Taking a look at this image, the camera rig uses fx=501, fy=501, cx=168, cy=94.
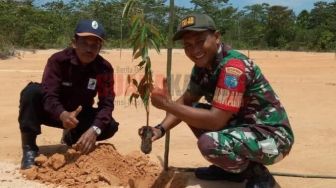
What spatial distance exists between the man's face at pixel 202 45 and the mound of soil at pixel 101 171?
2.71 ft

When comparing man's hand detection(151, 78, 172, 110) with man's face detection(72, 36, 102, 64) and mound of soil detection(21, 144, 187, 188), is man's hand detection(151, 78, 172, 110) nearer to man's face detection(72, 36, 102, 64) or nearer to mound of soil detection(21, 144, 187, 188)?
mound of soil detection(21, 144, 187, 188)

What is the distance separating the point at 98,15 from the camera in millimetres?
23562

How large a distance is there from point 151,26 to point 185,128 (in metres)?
2.34

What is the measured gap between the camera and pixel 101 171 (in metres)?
3.17

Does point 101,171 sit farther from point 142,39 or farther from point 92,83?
point 142,39

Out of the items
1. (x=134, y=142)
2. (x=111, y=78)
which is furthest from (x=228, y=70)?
(x=134, y=142)

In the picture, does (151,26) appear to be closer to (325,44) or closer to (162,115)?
(162,115)

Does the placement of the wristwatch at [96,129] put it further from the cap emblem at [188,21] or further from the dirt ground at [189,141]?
the cap emblem at [188,21]

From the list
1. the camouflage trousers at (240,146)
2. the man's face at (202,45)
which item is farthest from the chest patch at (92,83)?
the camouflage trousers at (240,146)

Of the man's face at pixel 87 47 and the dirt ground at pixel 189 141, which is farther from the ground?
the man's face at pixel 87 47

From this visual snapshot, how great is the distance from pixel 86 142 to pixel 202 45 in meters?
1.04

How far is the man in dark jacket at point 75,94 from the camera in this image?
331 cm

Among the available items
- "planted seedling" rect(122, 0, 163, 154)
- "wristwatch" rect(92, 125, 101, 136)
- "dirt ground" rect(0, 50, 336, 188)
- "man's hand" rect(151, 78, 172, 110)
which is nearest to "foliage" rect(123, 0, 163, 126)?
"planted seedling" rect(122, 0, 163, 154)

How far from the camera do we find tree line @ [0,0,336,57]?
65.4 feet
